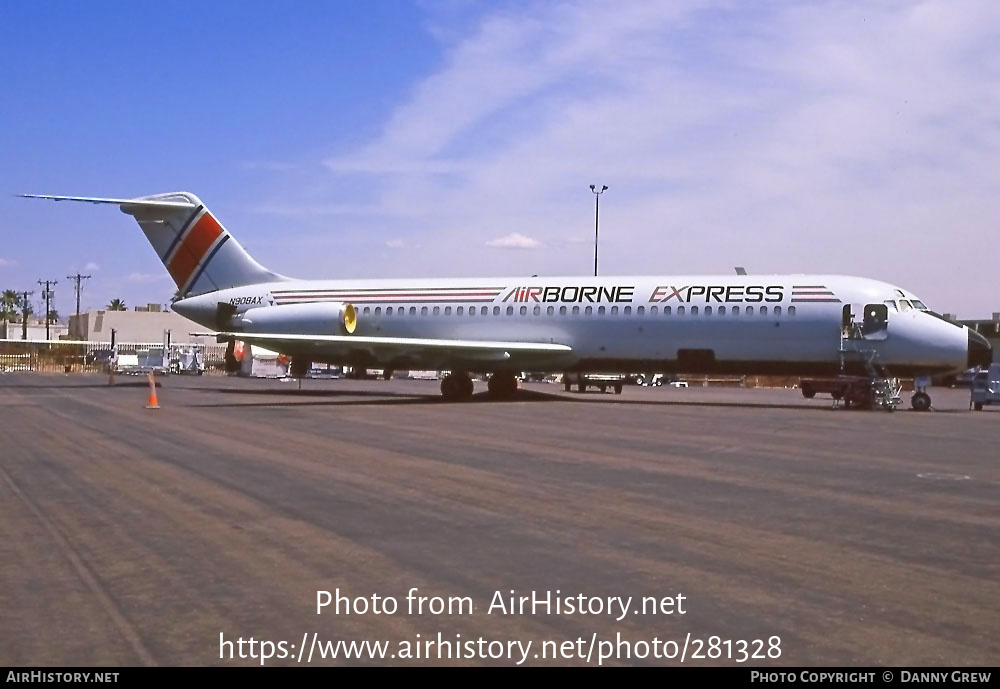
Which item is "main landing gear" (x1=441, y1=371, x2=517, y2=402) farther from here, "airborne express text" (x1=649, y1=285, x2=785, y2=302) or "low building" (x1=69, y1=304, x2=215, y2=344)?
"low building" (x1=69, y1=304, x2=215, y2=344)

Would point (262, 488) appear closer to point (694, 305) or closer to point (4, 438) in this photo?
point (4, 438)

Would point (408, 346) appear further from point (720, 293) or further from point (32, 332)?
point (32, 332)

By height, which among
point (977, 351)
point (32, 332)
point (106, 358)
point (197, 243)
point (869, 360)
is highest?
point (197, 243)

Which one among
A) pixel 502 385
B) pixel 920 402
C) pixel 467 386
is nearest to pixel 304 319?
pixel 467 386

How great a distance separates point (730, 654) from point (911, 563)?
296cm

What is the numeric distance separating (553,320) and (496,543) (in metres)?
22.8

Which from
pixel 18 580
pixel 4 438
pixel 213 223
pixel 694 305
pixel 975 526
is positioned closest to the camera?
pixel 18 580

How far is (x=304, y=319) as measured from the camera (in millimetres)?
33844

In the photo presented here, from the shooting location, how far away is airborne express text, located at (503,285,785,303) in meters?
28.2

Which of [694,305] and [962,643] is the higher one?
[694,305]

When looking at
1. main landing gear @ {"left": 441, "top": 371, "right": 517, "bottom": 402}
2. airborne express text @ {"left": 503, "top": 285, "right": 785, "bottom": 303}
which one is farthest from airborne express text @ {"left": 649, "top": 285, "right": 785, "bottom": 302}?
main landing gear @ {"left": 441, "top": 371, "right": 517, "bottom": 402}

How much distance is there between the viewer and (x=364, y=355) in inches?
1289

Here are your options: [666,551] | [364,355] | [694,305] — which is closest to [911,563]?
[666,551]

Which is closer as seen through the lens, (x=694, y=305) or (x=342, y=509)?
(x=342, y=509)
